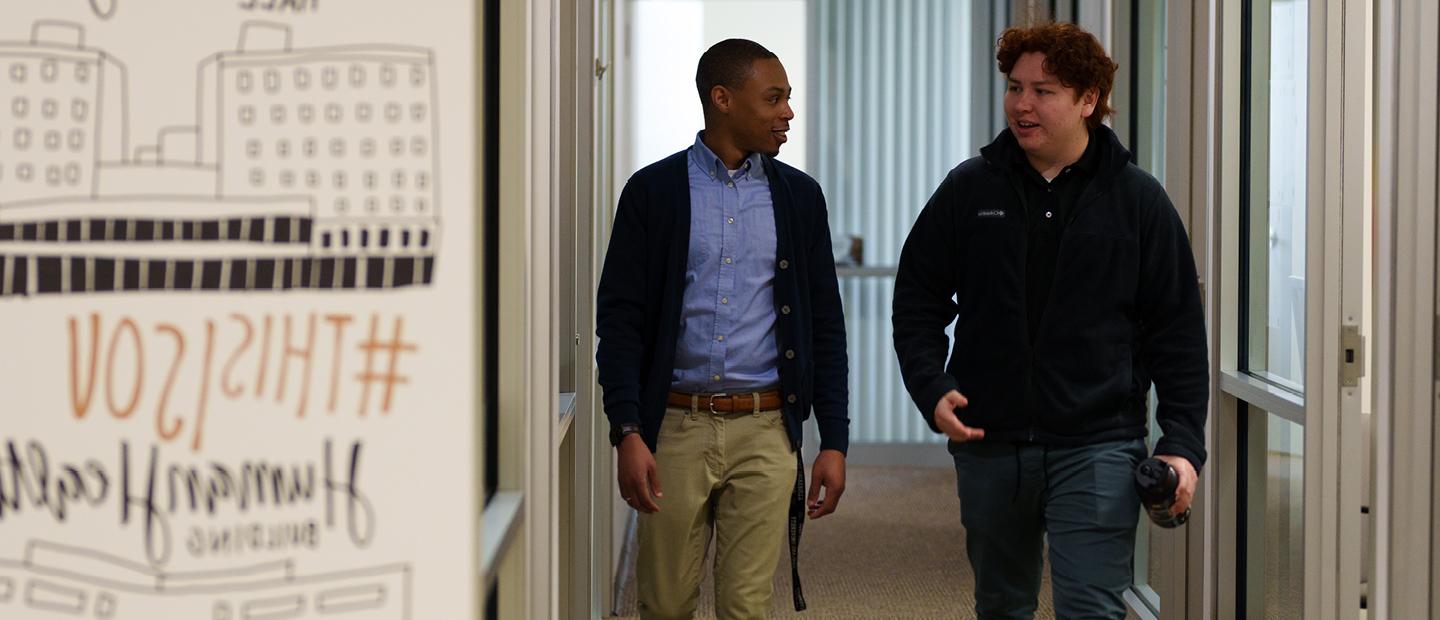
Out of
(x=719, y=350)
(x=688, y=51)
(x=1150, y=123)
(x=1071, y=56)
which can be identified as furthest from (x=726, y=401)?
(x=688, y=51)

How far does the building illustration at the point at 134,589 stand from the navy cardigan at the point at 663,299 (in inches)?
54.9

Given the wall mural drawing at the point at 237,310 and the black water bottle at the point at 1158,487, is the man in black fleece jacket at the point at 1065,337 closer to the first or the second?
the black water bottle at the point at 1158,487

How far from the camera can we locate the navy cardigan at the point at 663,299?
8.27 ft

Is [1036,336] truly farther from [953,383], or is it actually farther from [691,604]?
[691,604]

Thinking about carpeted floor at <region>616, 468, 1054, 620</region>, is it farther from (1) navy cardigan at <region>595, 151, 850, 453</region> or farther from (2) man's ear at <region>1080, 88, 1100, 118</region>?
(2) man's ear at <region>1080, 88, 1100, 118</region>

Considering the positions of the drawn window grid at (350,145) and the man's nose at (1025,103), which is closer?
the drawn window grid at (350,145)

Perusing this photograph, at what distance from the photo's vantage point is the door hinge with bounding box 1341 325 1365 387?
7.44 feet

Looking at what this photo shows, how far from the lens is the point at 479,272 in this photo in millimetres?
1150

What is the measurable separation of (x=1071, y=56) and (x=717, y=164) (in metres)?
0.65

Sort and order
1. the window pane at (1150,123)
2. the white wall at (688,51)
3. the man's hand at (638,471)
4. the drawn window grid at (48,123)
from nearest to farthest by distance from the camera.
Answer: the drawn window grid at (48,123) < the man's hand at (638,471) < the window pane at (1150,123) < the white wall at (688,51)

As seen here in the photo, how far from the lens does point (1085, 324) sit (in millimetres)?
2303

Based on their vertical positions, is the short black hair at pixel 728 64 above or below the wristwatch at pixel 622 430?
above

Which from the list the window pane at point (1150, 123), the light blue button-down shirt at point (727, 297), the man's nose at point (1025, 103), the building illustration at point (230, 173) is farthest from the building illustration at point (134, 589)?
the window pane at point (1150, 123)

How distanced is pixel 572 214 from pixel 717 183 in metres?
0.47
